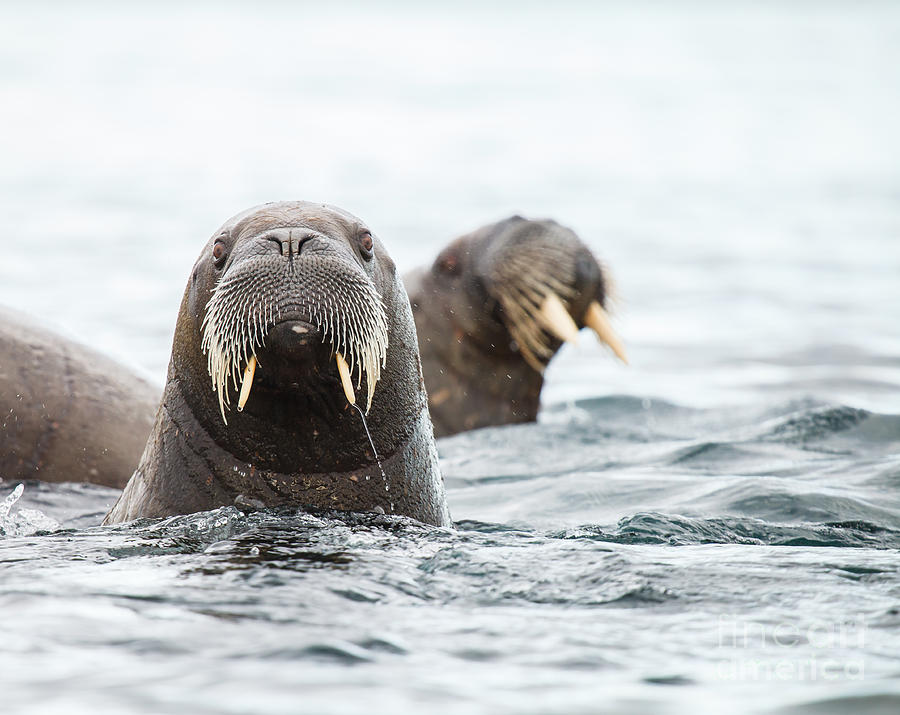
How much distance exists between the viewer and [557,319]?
25.2 ft

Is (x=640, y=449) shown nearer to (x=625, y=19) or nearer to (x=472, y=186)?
(x=472, y=186)

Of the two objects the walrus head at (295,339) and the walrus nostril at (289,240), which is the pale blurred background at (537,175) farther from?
the walrus nostril at (289,240)

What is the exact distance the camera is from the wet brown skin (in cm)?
616

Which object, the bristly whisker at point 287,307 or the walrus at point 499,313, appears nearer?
the bristly whisker at point 287,307

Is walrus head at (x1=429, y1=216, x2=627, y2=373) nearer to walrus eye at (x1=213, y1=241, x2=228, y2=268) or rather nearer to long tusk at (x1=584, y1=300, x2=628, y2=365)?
long tusk at (x1=584, y1=300, x2=628, y2=365)

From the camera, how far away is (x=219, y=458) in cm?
477

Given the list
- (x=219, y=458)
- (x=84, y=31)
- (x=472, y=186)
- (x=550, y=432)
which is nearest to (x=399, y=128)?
(x=472, y=186)

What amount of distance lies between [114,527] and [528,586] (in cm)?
156

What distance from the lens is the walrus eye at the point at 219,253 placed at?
4.64m

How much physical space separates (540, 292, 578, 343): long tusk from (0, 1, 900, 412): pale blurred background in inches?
85.2

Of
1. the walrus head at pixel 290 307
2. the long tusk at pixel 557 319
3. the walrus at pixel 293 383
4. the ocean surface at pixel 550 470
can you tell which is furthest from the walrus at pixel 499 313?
A: the walrus head at pixel 290 307

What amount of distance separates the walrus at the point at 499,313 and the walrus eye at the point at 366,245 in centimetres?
300

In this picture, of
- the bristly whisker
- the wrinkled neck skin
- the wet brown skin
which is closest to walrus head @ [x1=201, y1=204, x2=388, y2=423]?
the bristly whisker
